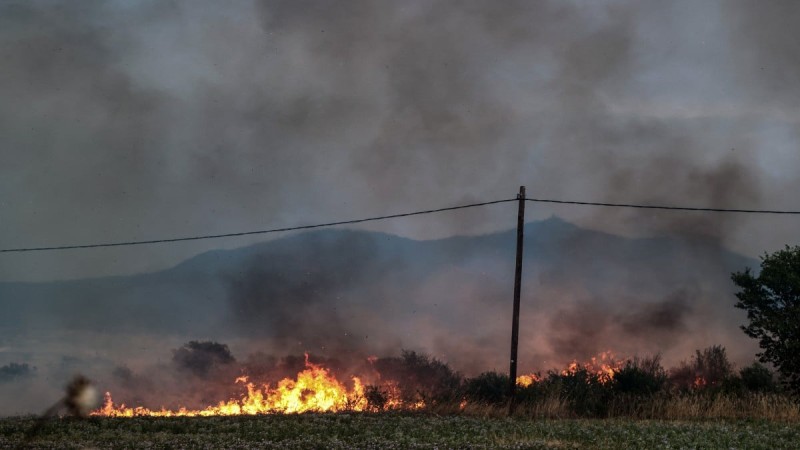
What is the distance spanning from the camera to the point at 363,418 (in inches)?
1253

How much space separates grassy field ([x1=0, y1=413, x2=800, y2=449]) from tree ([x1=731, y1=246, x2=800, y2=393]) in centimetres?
749

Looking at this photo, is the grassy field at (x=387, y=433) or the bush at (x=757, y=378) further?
the bush at (x=757, y=378)

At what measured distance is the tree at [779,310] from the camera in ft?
129

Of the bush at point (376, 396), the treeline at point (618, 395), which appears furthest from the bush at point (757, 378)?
the bush at point (376, 396)

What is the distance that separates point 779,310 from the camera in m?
40.0

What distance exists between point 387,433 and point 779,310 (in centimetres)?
2436

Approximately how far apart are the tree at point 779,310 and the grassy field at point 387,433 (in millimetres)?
7490

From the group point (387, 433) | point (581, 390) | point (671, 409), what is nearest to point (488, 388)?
point (581, 390)

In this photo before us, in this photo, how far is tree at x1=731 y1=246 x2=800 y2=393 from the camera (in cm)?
3922

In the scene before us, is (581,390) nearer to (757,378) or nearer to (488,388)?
(488,388)

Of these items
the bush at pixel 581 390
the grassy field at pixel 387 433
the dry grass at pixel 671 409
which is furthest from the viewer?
the bush at pixel 581 390

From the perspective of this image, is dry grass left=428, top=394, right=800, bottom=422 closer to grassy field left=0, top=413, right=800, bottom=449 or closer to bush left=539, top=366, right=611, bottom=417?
bush left=539, top=366, right=611, bottom=417

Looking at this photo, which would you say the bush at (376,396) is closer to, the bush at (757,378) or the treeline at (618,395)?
the treeline at (618,395)

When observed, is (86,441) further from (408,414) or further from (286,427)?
(408,414)
